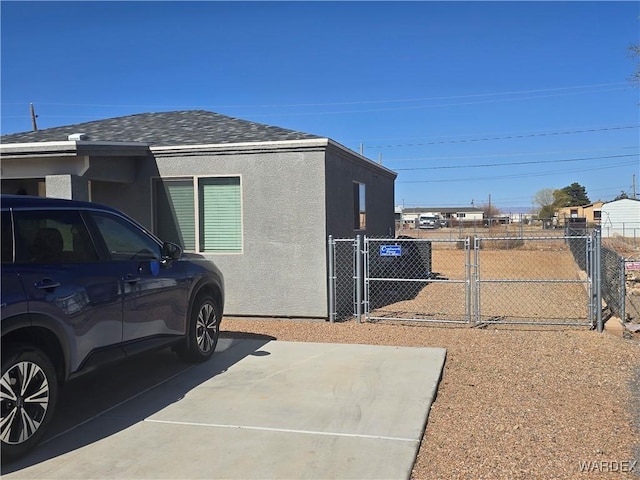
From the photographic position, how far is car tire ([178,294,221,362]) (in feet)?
21.4

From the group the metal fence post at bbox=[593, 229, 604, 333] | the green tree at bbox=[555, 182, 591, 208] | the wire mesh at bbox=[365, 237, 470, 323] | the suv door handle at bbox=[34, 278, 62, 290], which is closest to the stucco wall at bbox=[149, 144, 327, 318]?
the wire mesh at bbox=[365, 237, 470, 323]

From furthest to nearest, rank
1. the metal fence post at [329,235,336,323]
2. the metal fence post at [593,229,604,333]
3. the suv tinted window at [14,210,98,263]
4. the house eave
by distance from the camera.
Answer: the metal fence post at [329,235,336,323] → the house eave → the metal fence post at [593,229,604,333] → the suv tinted window at [14,210,98,263]

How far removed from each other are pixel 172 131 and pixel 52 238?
726 cm

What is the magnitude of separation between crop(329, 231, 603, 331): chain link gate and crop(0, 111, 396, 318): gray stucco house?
26.7 inches

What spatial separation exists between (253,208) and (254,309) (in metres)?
1.77

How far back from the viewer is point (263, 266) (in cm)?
988

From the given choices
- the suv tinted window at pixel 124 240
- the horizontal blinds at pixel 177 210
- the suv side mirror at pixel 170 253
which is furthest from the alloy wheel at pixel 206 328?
the horizontal blinds at pixel 177 210

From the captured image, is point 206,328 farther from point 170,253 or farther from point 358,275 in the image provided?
point 358,275

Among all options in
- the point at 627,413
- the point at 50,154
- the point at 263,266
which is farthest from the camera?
the point at 263,266

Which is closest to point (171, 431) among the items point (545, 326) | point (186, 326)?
point (186, 326)

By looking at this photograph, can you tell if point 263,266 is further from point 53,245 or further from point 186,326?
point 53,245

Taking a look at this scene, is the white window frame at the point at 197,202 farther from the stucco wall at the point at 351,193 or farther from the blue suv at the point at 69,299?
the blue suv at the point at 69,299

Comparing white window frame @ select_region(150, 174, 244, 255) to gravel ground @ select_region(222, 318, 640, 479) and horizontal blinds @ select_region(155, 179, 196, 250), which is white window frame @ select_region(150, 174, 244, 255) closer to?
horizontal blinds @ select_region(155, 179, 196, 250)

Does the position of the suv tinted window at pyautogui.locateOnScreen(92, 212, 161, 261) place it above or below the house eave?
below
